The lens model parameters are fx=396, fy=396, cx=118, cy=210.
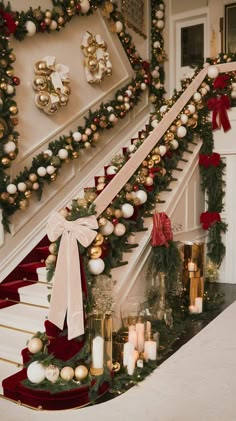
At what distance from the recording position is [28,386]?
9.52ft

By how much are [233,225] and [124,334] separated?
3260 millimetres

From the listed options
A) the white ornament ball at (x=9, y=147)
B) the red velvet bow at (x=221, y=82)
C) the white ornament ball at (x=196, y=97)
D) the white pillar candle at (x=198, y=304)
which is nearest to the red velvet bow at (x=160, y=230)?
the white pillar candle at (x=198, y=304)

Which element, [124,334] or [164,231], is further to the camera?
[164,231]

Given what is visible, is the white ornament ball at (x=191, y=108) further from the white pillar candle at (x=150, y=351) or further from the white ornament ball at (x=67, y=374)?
the white ornament ball at (x=67, y=374)

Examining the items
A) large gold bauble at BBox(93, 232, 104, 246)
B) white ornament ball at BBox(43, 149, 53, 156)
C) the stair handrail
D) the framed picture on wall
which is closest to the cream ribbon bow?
large gold bauble at BBox(93, 232, 104, 246)

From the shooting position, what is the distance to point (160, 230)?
14.1 ft

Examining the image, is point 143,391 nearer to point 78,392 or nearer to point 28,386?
point 78,392

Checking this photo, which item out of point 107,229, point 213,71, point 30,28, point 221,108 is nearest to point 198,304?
point 107,229

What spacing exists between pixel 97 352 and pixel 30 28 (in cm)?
378

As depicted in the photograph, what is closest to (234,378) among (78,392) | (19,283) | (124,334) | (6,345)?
(124,334)

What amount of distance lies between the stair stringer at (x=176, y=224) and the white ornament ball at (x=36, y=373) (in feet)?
3.15

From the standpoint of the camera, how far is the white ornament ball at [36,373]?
2902mm

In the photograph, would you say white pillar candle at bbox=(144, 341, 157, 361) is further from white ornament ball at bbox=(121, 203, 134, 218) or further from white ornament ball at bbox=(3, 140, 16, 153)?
white ornament ball at bbox=(3, 140, 16, 153)

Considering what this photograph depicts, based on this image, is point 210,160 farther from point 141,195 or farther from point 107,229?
point 107,229
